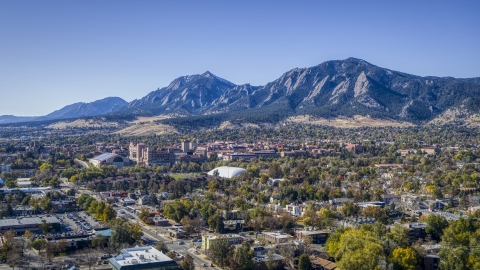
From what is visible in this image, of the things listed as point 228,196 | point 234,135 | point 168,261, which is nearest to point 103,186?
point 228,196

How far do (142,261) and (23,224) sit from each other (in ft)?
42.3

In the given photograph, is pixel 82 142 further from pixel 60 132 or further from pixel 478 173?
pixel 478 173

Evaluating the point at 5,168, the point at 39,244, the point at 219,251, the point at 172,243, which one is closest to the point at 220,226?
the point at 172,243

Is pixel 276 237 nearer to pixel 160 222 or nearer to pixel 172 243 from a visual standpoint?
pixel 172 243

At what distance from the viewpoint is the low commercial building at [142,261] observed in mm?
24469

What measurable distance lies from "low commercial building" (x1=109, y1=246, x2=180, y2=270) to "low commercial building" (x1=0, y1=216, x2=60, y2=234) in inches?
395

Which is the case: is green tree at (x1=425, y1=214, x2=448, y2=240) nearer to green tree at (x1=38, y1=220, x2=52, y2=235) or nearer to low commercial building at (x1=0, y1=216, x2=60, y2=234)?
low commercial building at (x1=0, y1=216, x2=60, y2=234)

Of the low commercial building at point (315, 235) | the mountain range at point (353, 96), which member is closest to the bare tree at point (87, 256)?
the low commercial building at point (315, 235)

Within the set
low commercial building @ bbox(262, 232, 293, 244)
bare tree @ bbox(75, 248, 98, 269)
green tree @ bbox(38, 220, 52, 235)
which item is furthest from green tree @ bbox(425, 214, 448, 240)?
green tree @ bbox(38, 220, 52, 235)

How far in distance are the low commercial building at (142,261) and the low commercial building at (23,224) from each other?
10045 mm

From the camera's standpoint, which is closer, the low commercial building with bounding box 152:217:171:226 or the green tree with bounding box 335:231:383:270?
the green tree with bounding box 335:231:383:270

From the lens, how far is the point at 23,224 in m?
34.2

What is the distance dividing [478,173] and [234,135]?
198 ft

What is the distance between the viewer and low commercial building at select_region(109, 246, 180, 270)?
2447cm
